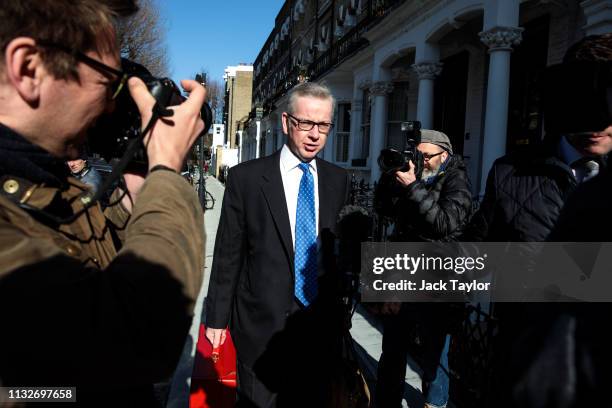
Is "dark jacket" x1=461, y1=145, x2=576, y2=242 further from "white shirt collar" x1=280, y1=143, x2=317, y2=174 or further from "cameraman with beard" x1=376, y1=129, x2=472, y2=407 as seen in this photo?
"white shirt collar" x1=280, y1=143, x2=317, y2=174

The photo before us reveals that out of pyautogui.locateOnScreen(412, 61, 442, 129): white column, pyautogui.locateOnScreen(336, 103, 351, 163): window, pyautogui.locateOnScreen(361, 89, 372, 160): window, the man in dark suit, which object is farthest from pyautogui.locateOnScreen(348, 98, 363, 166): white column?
the man in dark suit

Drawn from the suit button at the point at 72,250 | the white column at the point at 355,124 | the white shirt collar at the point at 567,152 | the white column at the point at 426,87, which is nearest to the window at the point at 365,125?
the white column at the point at 355,124

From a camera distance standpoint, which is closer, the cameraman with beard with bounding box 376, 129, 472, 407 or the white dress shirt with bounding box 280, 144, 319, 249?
the white dress shirt with bounding box 280, 144, 319, 249

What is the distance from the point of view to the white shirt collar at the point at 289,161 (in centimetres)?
264

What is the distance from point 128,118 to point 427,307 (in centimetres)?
234

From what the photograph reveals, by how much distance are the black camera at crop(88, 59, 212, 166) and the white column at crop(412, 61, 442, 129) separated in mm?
8173

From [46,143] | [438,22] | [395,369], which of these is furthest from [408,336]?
[438,22]

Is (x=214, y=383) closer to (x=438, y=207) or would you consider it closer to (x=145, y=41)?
(x=438, y=207)

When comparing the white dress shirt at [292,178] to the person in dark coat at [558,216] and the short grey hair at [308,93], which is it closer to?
the short grey hair at [308,93]

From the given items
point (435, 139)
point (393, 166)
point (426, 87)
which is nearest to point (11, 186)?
point (393, 166)

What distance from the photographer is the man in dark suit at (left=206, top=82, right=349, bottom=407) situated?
242 centimetres

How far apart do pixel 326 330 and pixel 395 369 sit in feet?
2.57

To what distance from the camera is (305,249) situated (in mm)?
2496

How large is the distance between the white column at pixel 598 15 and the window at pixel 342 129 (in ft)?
38.7
